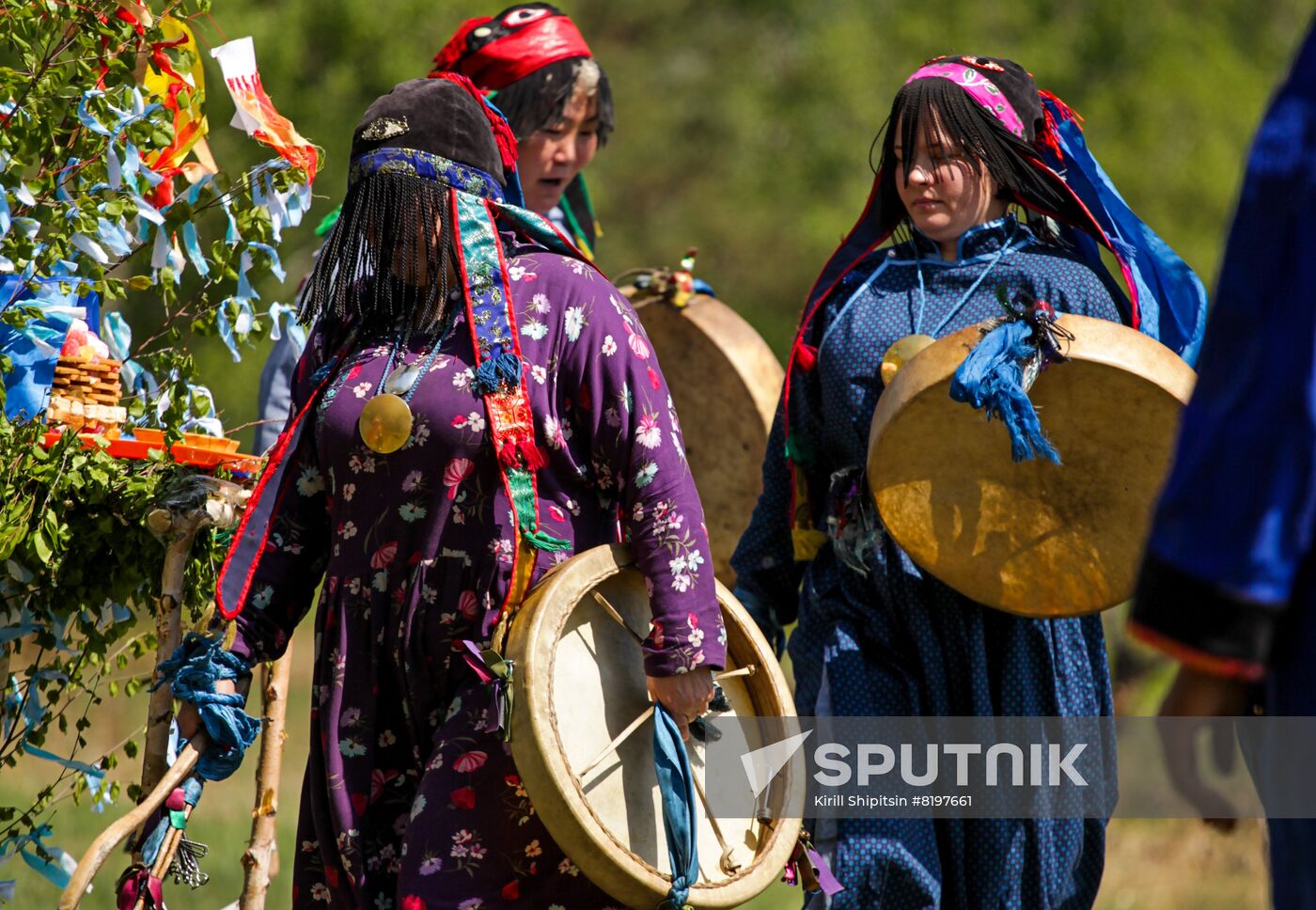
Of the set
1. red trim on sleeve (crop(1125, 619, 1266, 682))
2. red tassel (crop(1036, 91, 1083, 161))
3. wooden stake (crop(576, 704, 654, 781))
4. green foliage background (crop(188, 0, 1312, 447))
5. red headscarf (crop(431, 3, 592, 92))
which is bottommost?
green foliage background (crop(188, 0, 1312, 447))

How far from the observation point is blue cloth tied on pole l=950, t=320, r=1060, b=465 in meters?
3.40

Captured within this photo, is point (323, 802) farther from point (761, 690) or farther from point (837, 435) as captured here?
point (837, 435)

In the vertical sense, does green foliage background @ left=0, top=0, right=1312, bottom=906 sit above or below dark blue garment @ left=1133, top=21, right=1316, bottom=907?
below

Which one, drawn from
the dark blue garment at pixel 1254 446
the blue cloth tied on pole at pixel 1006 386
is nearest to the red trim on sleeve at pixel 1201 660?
the dark blue garment at pixel 1254 446

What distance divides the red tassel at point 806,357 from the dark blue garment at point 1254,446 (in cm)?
205

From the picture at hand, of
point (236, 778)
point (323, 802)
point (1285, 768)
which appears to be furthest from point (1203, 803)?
point (236, 778)

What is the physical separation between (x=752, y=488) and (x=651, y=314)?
24.2 inches

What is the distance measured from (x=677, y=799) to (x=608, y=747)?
0.15m

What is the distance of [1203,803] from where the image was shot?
2104 millimetres

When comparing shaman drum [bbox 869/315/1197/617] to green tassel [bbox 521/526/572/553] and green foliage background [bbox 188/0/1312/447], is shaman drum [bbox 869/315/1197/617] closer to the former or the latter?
green tassel [bbox 521/526/572/553]

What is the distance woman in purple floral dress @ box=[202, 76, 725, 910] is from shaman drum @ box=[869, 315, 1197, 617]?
0.64 meters

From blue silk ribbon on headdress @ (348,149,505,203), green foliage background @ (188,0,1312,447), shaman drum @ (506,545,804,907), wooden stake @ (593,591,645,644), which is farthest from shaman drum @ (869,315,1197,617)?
green foliage background @ (188,0,1312,447)

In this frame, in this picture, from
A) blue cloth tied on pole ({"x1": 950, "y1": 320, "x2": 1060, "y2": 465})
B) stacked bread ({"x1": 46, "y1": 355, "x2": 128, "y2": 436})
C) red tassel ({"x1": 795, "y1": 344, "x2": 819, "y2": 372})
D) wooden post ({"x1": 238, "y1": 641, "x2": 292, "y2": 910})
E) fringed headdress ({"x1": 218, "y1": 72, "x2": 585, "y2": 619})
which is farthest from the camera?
red tassel ({"x1": 795, "y1": 344, "x2": 819, "y2": 372})

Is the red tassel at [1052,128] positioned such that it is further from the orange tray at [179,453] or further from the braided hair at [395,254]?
the orange tray at [179,453]
